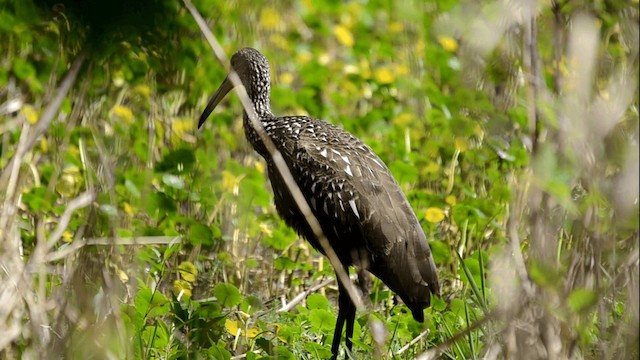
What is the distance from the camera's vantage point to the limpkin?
14.1 feet

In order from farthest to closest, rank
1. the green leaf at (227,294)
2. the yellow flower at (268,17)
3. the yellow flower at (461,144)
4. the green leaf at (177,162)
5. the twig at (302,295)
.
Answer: the yellow flower at (268,17) → the yellow flower at (461,144) → the green leaf at (177,162) → the twig at (302,295) → the green leaf at (227,294)

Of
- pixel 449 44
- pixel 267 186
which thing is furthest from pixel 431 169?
pixel 449 44

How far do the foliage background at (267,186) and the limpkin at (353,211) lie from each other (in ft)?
0.63

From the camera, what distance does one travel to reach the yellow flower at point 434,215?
5.16 metres

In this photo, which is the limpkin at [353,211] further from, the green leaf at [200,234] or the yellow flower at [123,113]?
the yellow flower at [123,113]

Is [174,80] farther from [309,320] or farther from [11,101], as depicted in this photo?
[309,320]

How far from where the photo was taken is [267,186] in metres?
6.11

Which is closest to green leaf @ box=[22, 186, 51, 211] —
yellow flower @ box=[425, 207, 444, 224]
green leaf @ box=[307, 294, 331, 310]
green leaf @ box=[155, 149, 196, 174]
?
green leaf @ box=[155, 149, 196, 174]

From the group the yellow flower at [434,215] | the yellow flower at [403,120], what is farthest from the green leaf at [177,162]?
the yellow flower at [403,120]

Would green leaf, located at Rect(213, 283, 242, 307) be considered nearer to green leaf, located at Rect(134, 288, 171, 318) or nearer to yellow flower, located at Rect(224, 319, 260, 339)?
yellow flower, located at Rect(224, 319, 260, 339)

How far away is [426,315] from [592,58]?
2297 mm

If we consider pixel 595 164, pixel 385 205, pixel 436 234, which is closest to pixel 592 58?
pixel 595 164

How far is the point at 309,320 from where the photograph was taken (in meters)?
4.46

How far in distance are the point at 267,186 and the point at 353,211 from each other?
179cm
